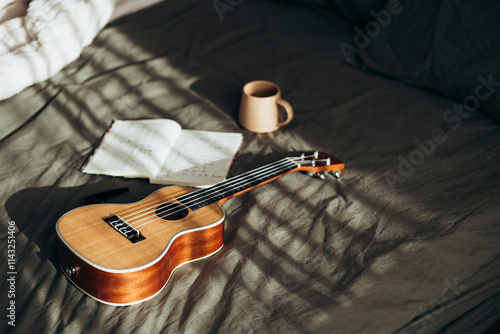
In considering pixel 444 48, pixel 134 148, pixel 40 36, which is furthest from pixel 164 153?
pixel 444 48

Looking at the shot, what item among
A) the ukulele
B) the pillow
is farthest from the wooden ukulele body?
the pillow

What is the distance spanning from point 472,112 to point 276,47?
0.67m

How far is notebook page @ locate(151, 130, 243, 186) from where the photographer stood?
1144 mm

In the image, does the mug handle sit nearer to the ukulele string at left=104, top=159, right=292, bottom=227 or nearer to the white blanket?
the ukulele string at left=104, top=159, right=292, bottom=227

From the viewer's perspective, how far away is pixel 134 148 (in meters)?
1.24

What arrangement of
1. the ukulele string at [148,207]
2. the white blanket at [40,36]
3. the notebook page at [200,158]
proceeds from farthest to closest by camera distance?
1. the white blanket at [40,36]
2. the notebook page at [200,158]
3. the ukulele string at [148,207]

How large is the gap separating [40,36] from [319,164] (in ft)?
3.08

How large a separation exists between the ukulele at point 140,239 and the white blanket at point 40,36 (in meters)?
0.64

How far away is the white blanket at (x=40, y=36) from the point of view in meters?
1.38

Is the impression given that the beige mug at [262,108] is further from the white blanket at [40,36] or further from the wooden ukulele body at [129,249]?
the white blanket at [40,36]

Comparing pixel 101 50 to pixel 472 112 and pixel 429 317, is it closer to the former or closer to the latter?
pixel 472 112

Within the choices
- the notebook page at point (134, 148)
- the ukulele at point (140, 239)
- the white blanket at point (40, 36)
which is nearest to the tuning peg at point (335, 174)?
the ukulele at point (140, 239)

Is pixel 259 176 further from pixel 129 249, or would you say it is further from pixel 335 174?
pixel 129 249

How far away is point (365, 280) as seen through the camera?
0.93 m
